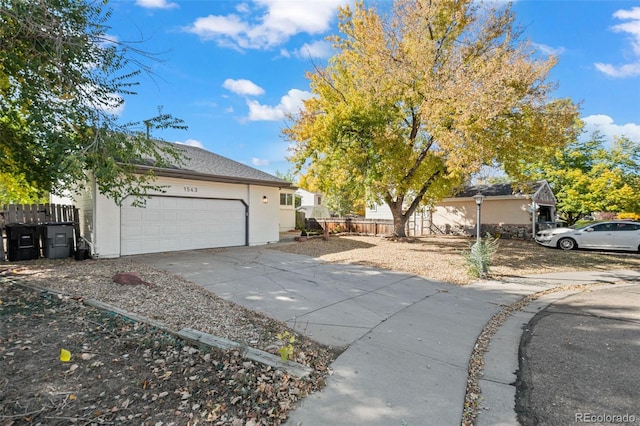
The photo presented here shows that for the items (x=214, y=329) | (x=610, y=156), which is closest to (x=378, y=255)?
(x=214, y=329)

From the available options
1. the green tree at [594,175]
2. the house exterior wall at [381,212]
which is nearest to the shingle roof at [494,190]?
the green tree at [594,175]

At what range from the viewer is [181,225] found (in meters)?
10.8

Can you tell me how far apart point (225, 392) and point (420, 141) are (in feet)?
45.2

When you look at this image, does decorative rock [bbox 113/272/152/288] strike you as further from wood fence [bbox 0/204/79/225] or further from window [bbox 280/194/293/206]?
window [bbox 280/194/293/206]

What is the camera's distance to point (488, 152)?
1009 centimetres

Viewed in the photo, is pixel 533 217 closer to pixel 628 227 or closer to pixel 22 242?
pixel 628 227

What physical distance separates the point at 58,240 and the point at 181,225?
10.8 ft

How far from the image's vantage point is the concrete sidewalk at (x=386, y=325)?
2.63 metres

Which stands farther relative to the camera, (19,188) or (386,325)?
(19,188)

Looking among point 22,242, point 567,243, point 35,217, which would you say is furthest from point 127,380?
point 567,243

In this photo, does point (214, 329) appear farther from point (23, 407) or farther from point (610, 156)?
point (610, 156)

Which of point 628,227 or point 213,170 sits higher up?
point 213,170

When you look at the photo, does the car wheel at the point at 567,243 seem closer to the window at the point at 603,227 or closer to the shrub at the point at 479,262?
the window at the point at 603,227

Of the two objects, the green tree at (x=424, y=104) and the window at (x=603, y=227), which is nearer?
the green tree at (x=424, y=104)
